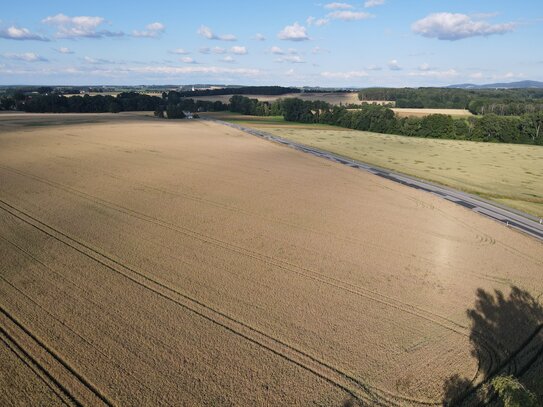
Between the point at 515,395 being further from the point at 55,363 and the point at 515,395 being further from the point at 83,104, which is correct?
the point at 83,104

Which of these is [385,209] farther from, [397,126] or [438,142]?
[397,126]

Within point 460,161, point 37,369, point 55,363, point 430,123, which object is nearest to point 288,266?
point 55,363

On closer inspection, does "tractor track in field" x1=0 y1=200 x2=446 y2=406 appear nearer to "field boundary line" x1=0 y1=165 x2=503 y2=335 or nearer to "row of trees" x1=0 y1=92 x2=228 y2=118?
"field boundary line" x1=0 y1=165 x2=503 y2=335

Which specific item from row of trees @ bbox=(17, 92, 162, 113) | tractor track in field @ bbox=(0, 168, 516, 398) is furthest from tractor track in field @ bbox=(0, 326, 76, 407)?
row of trees @ bbox=(17, 92, 162, 113)

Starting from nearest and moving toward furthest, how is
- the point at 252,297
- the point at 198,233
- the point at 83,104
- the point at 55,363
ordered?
1. the point at 55,363
2. the point at 252,297
3. the point at 198,233
4. the point at 83,104

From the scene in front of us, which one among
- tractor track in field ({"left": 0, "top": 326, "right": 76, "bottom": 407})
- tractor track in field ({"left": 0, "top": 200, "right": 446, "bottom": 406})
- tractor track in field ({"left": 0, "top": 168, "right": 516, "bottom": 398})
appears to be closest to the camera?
tractor track in field ({"left": 0, "top": 326, "right": 76, "bottom": 407})

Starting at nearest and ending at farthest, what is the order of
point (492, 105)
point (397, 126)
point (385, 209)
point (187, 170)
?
point (385, 209) → point (187, 170) → point (397, 126) → point (492, 105)

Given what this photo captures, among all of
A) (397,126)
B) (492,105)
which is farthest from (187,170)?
(492,105)
